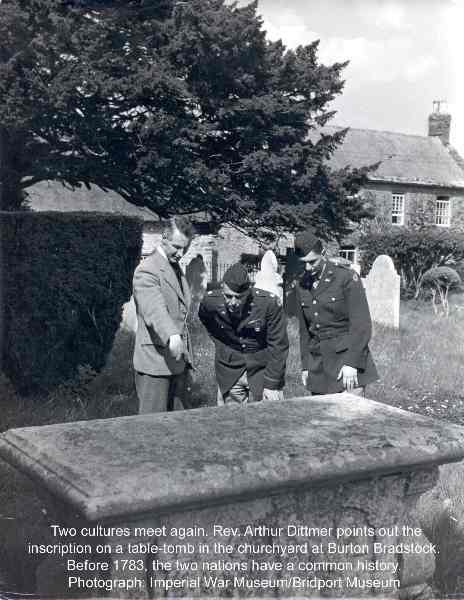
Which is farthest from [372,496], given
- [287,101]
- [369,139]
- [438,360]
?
[369,139]

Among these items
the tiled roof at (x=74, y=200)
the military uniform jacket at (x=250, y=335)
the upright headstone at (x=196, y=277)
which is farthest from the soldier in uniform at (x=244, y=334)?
the tiled roof at (x=74, y=200)

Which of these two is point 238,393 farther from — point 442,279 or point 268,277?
point 442,279

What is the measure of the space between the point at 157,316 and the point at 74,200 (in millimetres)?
27151

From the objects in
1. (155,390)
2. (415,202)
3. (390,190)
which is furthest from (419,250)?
(155,390)

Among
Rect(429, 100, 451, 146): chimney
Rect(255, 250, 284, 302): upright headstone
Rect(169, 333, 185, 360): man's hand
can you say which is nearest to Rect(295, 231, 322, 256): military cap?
Rect(169, 333, 185, 360): man's hand

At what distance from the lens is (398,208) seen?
34.1 meters

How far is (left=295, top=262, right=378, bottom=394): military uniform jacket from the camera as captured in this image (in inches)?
208

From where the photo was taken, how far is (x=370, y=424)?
3.35m

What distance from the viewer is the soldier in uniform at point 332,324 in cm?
525

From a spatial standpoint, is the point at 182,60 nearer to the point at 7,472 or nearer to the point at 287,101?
the point at 287,101

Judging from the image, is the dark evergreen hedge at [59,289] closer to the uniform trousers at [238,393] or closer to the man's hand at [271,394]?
the uniform trousers at [238,393]

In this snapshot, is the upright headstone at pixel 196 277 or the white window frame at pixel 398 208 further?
the white window frame at pixel 398 208

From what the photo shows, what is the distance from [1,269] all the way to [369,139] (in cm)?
3115

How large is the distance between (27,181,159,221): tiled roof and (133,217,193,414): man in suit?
2512 centimetres
